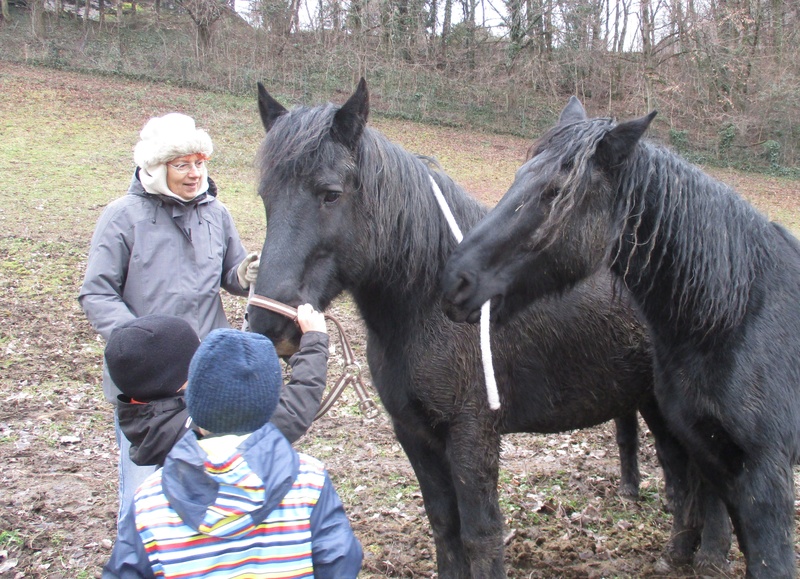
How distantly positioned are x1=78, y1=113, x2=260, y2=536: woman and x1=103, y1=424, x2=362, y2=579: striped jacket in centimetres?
145

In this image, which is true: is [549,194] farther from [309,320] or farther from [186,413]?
[186,413]

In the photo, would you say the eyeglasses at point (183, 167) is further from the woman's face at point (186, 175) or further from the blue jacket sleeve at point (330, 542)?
the blue jacket sleeve at point (330, 542)

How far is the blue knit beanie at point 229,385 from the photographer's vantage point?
1724mm

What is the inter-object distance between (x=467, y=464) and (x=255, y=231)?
33.3ft

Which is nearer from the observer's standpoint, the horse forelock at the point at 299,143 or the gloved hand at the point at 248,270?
the horse forelock at the point at 299,143

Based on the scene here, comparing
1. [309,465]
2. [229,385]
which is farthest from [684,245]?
[229,385]

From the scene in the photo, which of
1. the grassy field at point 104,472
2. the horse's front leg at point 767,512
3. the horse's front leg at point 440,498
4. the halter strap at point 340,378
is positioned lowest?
the grassy field at point 104,472

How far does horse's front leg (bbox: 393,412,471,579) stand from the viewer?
336 cm

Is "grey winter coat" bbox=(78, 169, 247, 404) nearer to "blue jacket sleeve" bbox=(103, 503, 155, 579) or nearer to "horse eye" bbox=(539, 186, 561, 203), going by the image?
"blue jacket sleeve" bbox=(103, 503, 155, 579)

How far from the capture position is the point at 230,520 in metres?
1.65

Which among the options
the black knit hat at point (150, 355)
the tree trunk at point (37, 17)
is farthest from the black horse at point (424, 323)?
the tree trunk at point (37, 17)

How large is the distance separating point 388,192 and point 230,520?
1753mm

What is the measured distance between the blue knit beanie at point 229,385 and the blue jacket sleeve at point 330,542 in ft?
0.97

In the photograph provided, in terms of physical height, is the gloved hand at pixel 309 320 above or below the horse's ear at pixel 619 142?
below
